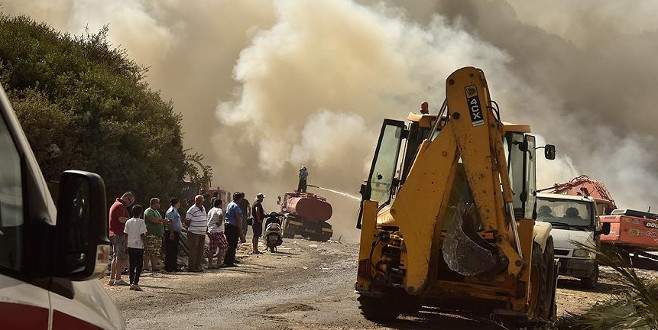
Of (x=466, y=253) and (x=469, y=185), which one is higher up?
(x=469, y=185)

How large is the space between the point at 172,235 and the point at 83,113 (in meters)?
6.50

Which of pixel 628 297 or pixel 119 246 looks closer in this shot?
pixel 628 297

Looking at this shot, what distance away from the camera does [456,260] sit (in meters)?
9.70

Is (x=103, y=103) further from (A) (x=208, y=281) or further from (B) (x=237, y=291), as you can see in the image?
(B) (x=237, y=291)

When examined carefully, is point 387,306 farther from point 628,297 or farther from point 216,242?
point 216,242

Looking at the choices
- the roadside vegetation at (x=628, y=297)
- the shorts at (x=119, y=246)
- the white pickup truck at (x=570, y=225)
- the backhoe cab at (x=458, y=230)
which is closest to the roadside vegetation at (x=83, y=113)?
the shorts at (x=119, y=246)

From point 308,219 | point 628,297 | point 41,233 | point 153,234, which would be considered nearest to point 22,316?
point 41,233

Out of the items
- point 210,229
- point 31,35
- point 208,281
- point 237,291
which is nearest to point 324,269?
point 210,229

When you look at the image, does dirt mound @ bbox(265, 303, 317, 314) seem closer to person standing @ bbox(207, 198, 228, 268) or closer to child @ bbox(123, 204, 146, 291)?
child @ bbox(123, 204, 146, 291)

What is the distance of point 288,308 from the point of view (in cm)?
1205

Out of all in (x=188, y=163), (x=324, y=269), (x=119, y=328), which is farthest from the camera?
(x=188, y=163)

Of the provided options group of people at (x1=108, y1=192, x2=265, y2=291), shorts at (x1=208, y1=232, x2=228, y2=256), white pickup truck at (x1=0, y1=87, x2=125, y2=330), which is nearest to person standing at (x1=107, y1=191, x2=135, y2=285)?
group of people at (x1=108, y1=192, x2=265, y2=291)

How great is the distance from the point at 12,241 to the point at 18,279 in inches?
4.4

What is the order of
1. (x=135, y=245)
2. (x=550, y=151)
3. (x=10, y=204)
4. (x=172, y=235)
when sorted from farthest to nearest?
(x=172, y=235) → (x=135, y=245) → (x=550, y=151) → (x=10, y=204)
